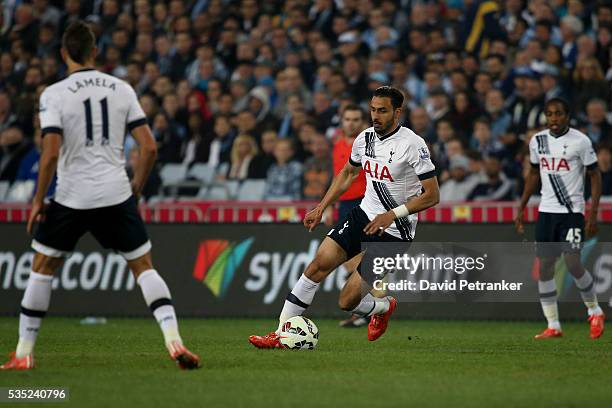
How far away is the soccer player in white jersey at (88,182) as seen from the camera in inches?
335

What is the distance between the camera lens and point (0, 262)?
16.3 metres

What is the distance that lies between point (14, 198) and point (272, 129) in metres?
4.60

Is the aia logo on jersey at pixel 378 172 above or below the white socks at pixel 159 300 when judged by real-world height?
above

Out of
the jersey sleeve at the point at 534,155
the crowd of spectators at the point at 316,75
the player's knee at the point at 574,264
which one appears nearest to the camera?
the player's knee at the point at 574,264

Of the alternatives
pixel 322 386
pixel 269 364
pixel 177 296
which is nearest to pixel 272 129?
pixel 177 296

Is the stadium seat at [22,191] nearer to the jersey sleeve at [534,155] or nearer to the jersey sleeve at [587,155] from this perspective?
the jersey sleeve at [534,155]

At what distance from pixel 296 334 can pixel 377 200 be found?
1.49 m

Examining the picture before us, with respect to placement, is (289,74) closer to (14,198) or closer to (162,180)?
(162,180)

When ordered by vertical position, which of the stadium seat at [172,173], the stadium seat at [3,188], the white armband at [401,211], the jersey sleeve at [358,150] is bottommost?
the stadium seat at [3,188]

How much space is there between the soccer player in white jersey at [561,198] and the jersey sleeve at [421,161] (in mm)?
2822

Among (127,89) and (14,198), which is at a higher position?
(127,89)

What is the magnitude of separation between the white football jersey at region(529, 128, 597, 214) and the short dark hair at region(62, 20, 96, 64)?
20.1 feet

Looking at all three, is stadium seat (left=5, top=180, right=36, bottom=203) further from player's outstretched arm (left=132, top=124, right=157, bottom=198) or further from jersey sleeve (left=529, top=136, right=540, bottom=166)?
player's outstretched arm (left=132, top=124, right=157, bottom=198)

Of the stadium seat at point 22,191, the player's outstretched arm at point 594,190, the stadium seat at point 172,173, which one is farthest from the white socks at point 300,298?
the stadium seat at point 22,191
